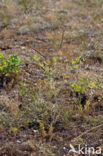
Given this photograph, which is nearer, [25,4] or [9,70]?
[9,70]

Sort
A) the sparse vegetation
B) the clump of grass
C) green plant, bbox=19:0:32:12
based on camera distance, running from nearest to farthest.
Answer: the sparse vegetation < the clump of grass < green plant, bbox=19:0:32:12

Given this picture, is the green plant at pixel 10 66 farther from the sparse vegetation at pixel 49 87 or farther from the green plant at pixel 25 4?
the green plant at pixel 25 4

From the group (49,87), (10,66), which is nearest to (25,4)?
(10,66)

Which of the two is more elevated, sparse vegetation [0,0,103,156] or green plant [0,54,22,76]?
green plant [0,54,22,76]

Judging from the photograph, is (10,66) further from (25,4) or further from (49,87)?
(25,4)

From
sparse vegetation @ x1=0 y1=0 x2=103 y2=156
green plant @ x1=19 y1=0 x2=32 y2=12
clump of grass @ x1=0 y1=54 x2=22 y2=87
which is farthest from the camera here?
green plant @ x1=19 y1=0 x2=32 y2=12

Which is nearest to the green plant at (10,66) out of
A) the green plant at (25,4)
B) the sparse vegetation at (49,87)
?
the sparse vegetation at (49,87)

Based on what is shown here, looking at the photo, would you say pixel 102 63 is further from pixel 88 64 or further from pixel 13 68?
pixel 13 68

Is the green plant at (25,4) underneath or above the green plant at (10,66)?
above

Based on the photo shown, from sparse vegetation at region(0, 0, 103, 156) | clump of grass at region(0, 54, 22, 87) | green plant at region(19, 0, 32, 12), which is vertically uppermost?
green plant at region(19, 0, 32, 12)

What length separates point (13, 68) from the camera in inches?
150

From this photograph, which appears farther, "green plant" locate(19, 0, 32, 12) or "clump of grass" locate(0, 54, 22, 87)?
"green plant" locate(19, 0, 32, 12)

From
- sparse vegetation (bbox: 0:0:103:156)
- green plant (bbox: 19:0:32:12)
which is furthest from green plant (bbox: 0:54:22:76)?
green plant (bbox: 19:0:32:12)

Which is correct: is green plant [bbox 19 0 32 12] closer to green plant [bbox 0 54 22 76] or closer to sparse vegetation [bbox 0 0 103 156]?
sparse vegetation [bbox 0 0 103 156]
